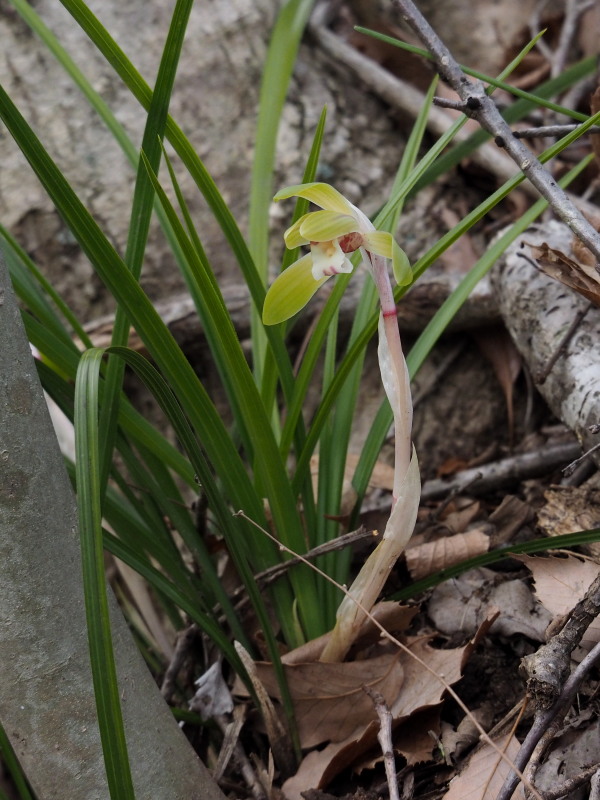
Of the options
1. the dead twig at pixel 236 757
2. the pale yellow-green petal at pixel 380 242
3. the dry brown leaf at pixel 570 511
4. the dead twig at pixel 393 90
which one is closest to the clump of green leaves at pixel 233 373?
the pale yellow-green petal at pixel 380 242

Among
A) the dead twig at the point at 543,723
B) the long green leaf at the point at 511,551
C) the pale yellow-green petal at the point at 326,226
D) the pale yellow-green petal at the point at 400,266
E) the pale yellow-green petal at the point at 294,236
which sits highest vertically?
the pale yellow-green petal at the point at 294,236

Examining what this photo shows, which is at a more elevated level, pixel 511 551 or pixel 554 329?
pixel 554 329

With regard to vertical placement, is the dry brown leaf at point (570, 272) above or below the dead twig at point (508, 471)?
above

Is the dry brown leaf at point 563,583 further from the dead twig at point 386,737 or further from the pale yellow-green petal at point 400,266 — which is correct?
the pale yellow-green petal at point 400,266

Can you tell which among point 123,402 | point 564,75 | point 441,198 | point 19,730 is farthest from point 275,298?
point 441,198

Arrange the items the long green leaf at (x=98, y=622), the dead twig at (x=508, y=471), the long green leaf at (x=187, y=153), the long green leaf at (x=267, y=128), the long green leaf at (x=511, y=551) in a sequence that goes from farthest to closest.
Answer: the dead twig at (x=508, y=471), the long green leaf at (x=267, y=128), the long green leaf at (x=511, y=551), the long green leaf at (x=187, y=153), the long green leaf at (x=98, y=622)

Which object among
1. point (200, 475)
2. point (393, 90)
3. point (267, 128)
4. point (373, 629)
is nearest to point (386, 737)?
point (373, 629)

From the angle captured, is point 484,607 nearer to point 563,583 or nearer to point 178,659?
point 563,583

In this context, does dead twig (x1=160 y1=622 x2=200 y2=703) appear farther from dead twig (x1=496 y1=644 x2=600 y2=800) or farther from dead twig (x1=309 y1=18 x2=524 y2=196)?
dead twig (x1=309 y1=18 x2=524 y2=196)
